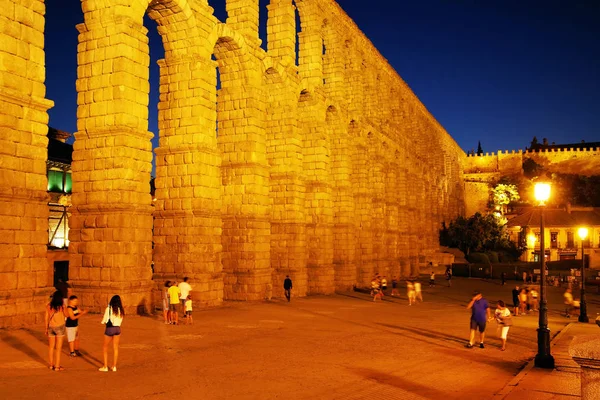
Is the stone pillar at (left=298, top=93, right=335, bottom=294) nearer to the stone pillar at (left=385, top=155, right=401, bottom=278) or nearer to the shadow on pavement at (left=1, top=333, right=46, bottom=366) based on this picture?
the stone pillar at (left=385, top=155, right=401, bottom=278)

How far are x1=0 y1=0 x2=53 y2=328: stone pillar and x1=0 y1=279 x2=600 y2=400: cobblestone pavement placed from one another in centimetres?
110

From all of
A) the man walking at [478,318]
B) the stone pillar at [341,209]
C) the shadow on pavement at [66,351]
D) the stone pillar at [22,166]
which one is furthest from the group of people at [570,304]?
the stone pillar at [22,166]

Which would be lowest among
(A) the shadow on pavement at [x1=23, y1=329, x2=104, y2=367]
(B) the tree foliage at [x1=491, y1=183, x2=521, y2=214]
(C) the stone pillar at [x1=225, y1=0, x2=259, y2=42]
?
(A) the shadow on pavement at [x1=23, y1=329, x2=104, y2=367]

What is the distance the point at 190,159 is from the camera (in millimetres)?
21062

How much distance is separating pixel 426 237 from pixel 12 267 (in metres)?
57.4

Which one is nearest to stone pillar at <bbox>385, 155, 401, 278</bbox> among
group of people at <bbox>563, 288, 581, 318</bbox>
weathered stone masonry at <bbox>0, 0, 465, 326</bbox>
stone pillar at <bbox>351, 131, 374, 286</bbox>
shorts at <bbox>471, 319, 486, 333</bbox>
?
weathered stone masonry at <bbox>0, 0, 465, 326</bbox>

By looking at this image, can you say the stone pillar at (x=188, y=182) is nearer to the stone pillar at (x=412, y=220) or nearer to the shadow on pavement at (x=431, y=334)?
the shadow on pavement at (x=431, y=334)

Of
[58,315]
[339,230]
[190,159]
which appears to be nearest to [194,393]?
[58,315]

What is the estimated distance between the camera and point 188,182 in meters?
21.1

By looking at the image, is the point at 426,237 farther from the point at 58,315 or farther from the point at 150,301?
the point at 58,315

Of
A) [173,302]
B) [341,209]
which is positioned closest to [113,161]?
[173,302]

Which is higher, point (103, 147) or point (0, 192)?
point (103, 147)

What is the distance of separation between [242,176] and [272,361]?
1378cm

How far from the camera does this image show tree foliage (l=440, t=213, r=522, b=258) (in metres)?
78.7
